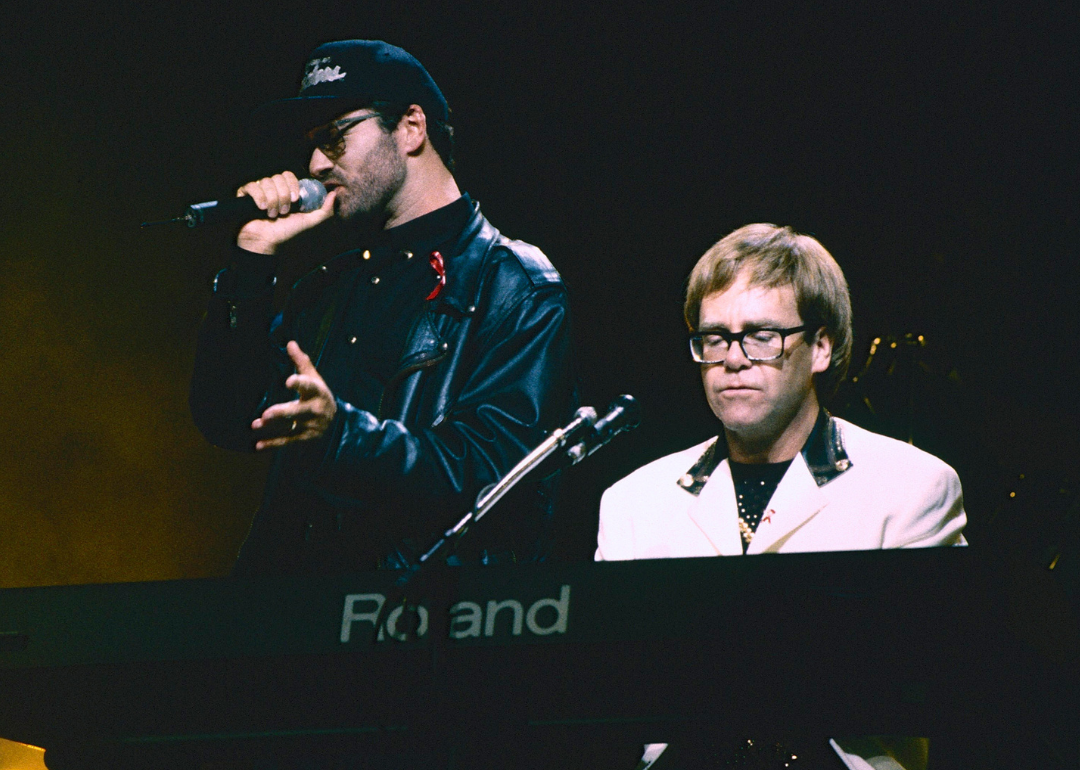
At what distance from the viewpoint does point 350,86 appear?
8.00ft

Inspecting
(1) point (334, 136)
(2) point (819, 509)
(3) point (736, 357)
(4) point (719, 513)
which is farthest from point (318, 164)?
(2) point (819, 509)

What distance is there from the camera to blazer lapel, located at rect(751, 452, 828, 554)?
6.98 feet

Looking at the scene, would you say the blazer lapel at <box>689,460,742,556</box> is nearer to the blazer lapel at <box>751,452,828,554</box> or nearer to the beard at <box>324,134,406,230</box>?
the blazer lapel at <box>751,452,828,554</box>

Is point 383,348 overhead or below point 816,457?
Result: overhead

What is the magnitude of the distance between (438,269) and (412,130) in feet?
1.15

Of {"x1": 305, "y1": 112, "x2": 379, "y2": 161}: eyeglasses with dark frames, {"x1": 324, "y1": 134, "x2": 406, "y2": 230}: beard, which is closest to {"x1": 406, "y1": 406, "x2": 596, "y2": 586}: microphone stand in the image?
{"x1": 324, "y1": 134, "x2": 406, "y2": 230}: beard

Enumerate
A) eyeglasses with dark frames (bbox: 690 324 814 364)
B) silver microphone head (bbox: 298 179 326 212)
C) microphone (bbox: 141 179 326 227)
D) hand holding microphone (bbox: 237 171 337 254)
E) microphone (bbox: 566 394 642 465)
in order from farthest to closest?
eyeglasses with dark frames (bbox: 690 324 814 364), silver microphone head (bbox: 298 179 326 212), hand holding microphone (bbox: 237 171 337 254), microphone (bbox: 141 179 326 227), microphone (bbox: 566 394 642 465)

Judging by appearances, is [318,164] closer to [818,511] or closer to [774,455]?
[774,455]

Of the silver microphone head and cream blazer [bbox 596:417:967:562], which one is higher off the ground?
the silver microphone head

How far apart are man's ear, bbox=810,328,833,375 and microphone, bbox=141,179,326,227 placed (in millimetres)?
1079

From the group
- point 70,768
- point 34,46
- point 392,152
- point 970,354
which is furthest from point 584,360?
point 34,46

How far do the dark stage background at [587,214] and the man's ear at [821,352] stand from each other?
109mm

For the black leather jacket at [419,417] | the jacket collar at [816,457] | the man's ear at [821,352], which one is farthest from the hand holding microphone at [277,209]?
the man's ear at [821,352]

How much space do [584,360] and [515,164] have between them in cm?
54
